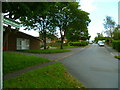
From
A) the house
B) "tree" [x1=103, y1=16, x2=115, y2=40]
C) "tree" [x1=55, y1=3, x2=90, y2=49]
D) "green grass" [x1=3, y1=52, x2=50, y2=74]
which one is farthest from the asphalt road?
"tree" [x1=103, y1=16, x2=115, y2=40]

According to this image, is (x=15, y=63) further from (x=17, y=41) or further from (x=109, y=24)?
(x=109, y=24)

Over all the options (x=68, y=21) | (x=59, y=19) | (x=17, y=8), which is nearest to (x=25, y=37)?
(x=59, y=19)

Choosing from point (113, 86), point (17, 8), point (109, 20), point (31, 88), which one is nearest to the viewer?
point (31, 88)

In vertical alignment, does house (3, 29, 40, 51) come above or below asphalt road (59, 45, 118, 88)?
above

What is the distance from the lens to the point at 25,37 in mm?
24219

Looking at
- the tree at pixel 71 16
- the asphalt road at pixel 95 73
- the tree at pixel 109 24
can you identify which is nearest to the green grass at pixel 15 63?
the asphalt road at pixel 95 73

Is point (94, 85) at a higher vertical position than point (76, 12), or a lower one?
lower

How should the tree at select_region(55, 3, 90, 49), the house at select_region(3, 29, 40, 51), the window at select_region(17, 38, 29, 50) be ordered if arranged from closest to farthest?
1. the house at select_region(3, 29, 40, 51)
2. the window at select_region(17, 38, 29, 50)
3. the tree at select_region(55, 3, 90, 49)

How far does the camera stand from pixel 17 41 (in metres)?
22.2

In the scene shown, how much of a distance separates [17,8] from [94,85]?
414cm

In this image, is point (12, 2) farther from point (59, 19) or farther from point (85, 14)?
point (85, 14)

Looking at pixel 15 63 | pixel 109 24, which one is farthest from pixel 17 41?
pixel 109 24

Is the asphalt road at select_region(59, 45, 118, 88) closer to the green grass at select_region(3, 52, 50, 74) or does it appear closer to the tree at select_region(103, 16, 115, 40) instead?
the green grass at select_region(3, 52, 50, 74)

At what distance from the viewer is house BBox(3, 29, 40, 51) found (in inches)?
814
